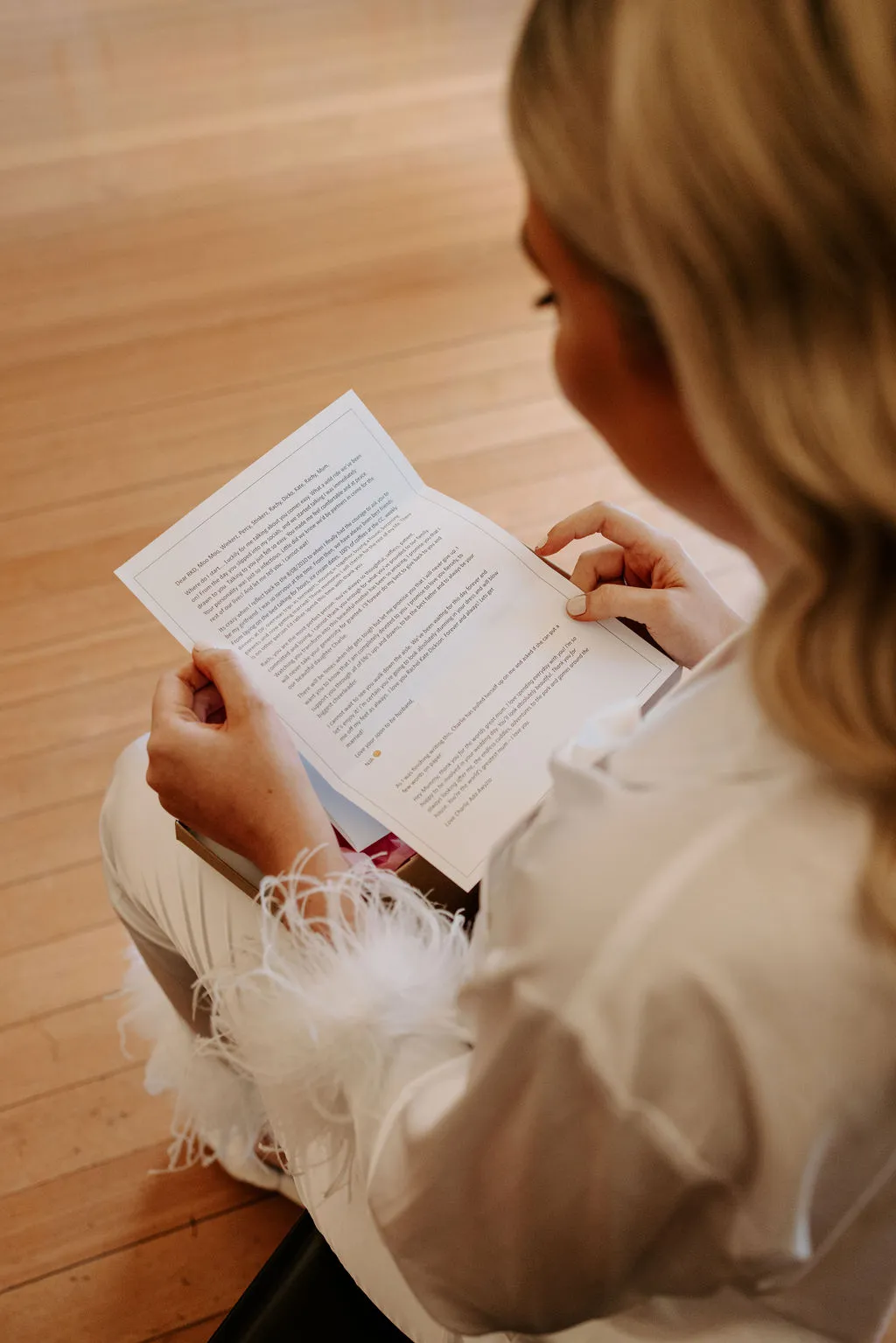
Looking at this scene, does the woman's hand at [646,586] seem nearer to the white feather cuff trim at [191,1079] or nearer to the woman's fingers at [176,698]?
the woman's fingers at [176,698]

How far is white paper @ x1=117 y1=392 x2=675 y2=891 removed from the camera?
75cm

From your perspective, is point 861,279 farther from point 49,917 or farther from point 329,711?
point 49,917

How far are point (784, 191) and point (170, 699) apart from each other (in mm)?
549

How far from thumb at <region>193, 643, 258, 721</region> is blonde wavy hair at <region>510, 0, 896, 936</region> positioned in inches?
16.4

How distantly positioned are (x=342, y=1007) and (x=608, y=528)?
41cm

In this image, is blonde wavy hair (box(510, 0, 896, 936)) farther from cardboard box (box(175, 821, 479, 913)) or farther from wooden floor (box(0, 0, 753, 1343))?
wooden floor (box(0, 0, 753, 1343))

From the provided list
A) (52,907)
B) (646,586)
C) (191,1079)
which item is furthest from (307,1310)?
(52,907)

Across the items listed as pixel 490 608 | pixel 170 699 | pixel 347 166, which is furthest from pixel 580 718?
pixel 347 166

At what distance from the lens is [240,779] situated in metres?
0.72

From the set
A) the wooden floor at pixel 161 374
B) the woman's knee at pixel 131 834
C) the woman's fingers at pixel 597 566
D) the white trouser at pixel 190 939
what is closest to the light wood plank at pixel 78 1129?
the wooden floor at pixel 161 374

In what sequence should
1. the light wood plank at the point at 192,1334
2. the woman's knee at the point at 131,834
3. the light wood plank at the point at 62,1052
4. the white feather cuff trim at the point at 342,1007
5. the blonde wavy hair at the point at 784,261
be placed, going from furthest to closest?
the light wood plank at the point at 62,1052
the light wood plank at the point at 192,1334
the woman's knee at the point at 131,834
the white feather cuff trim at the point at 342,1007
the blonde wavy hair at the point at 784,261

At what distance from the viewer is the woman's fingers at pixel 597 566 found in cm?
84

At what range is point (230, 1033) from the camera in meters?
0.69

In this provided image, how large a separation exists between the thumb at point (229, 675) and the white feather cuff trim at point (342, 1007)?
12 centimetres
